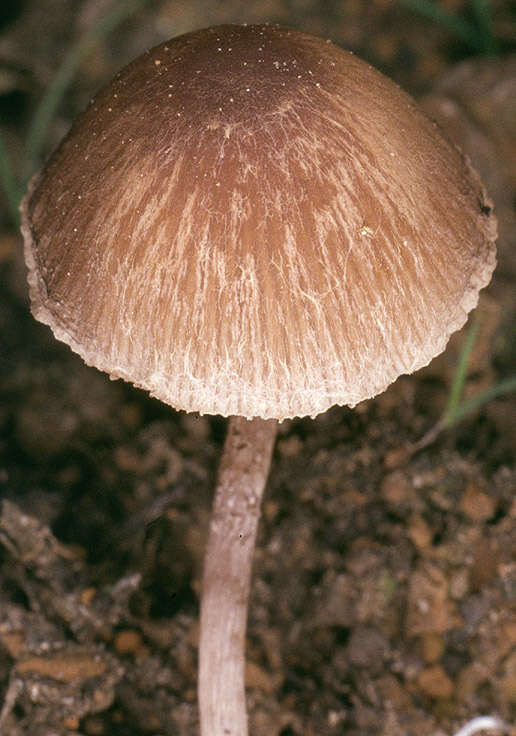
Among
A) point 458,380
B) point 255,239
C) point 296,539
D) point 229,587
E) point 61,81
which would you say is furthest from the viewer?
point 61,81

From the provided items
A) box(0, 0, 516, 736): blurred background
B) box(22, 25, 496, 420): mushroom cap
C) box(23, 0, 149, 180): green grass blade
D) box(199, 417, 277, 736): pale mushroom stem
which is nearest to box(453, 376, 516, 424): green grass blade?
box(0, 0, 516, 736): blurred background

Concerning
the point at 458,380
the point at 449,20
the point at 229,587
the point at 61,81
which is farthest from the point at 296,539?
the point at 449,20

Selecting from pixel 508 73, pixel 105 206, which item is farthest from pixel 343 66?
pixel 508 73

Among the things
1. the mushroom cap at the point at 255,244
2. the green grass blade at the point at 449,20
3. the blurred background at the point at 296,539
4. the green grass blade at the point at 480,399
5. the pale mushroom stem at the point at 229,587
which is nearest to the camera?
the mushroom cap at the point at 255,244

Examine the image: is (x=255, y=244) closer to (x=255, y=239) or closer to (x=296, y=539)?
(x=255, y=239)

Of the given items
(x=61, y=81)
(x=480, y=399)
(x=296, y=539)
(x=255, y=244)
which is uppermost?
(x=255, y=244)

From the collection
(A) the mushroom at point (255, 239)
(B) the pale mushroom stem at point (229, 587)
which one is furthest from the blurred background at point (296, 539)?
(A) the mushroom at point (255, 239)

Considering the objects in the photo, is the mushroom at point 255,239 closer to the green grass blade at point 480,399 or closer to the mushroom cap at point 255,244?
the mushroom cap at point 255,244
